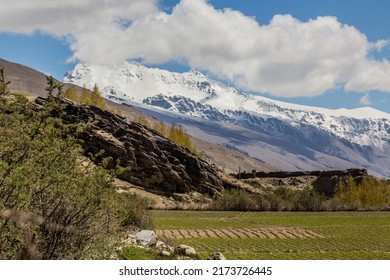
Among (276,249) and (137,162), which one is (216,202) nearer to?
(137,162)

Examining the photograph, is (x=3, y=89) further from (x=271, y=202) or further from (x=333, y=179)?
(x=333, y=179)

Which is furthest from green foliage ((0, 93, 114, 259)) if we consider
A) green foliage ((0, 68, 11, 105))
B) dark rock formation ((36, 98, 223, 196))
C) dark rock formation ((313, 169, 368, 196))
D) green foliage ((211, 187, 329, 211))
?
dark rock formation ((313, 169, 368, 196))

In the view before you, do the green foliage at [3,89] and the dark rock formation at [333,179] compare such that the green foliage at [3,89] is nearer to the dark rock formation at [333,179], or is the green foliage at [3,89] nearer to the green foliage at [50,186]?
the green foliage at [50,186]

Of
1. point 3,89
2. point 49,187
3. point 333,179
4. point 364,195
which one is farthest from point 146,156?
point 3,89

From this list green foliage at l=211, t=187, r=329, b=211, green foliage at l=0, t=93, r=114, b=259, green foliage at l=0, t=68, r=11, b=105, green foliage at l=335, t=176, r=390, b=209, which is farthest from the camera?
green foliage at l=335, t=176, r=390, b=209

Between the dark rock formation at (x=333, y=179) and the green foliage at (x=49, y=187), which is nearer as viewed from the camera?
the green foliage at (x=49, y=187)

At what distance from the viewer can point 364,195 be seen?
120 m

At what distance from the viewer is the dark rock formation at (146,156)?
108250mm

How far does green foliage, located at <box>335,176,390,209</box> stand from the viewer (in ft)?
371

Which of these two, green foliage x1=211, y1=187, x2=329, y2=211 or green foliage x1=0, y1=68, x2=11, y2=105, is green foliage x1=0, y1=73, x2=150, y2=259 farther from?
green foliage x1=211, y1=187, x2=329, y2=211

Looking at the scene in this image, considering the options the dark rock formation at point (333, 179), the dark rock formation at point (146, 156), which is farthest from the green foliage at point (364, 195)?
the dark rock formation at point (146, 156)

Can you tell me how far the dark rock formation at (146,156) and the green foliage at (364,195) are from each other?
31560 mm

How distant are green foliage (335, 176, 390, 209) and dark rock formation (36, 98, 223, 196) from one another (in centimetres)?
3156

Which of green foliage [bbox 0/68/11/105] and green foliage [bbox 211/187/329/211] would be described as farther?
green foliage [bbox 211/187/329/211]
